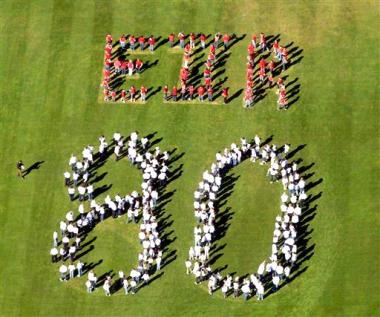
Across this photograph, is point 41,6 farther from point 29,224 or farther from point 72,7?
point 29,224

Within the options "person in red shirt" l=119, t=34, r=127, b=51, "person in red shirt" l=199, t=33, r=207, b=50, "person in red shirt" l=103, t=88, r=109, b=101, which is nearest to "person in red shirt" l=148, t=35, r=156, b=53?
"person in red shirt" l=119, t=34, r=127, b=51

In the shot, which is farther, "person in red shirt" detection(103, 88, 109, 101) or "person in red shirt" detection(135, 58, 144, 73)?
"person in red shirt" detection(135, 58, 144, 73)

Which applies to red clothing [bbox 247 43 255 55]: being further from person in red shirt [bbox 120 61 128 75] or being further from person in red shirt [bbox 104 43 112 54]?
person in red shirt [bbox 104 43 112 54]

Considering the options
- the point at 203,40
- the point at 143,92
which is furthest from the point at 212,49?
the point at 143,92

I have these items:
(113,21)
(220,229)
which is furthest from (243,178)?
(113,21)

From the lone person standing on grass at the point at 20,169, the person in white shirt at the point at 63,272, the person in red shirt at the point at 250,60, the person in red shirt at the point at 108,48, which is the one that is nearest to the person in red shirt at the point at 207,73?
the person in red shirt at the point at 250,60

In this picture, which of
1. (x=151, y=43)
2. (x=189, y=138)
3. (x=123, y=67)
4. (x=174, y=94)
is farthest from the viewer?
(x=151, y=43)

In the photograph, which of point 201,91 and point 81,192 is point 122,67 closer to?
point 201,91

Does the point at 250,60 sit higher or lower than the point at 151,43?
lower
